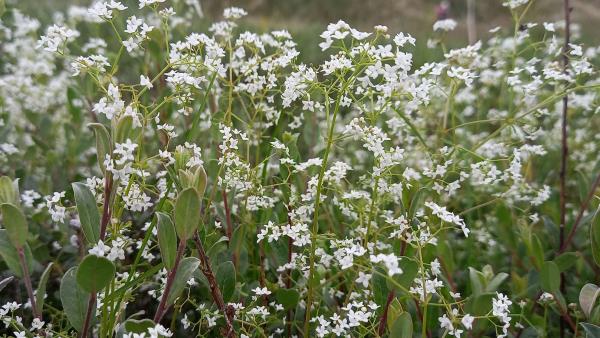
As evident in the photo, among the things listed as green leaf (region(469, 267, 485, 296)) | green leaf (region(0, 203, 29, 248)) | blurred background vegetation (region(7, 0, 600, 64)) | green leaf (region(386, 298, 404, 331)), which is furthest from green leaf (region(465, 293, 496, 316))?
blurred background vegetation (region(7, 0, 600, 64))

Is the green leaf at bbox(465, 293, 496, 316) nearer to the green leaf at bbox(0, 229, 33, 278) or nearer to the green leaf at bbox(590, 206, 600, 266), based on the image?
the green leaf at bbox(590, 206, 600, 266)

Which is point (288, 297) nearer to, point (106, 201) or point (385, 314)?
point (385, 314)

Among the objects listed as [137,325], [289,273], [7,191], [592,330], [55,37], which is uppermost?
[55,37]

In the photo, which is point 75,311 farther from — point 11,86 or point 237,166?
point 11,86

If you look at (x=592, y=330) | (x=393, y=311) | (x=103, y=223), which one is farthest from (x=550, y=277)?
(x=103, y=223)

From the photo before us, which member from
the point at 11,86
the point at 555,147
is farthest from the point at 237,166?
the point at 555,147

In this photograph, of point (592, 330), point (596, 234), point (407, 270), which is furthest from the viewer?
point (596, 234)

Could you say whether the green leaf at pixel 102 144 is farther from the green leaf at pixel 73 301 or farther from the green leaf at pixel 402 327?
the green leaf at pixel 402 327

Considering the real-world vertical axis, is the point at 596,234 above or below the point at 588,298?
above
